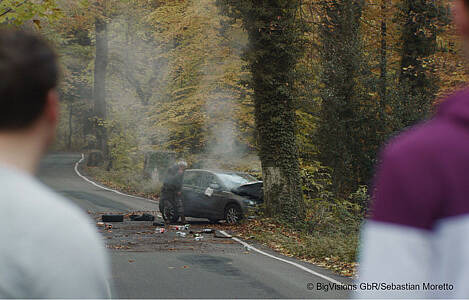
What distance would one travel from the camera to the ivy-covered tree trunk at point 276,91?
18.1m

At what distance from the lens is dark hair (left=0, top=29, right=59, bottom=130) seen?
66.1 inches

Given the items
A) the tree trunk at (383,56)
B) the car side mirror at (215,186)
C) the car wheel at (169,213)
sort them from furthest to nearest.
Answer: the tree trunk at (383,56) < the car side mirror at (215,186) < the car wheel at (169,213)

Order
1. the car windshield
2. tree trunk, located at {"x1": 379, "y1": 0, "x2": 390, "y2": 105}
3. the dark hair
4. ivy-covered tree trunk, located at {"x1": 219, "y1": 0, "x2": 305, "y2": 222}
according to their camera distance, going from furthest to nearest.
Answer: tree trunk, located at {"x1": 379, "y1": 0, "x2": 390, "y2": 105} → the car windshield → ivy-covered tree trunk, located at {"x1": 219, "y1": 0, "x2": 305, "y2": 222} → the dark hair

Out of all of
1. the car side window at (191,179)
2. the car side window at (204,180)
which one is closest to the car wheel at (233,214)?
the car side window at (204,180)

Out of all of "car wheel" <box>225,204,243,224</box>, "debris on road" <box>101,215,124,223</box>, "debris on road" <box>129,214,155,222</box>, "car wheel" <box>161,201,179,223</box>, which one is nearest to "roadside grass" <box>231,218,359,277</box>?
"car wheel" <box>225,204,243,224</box>

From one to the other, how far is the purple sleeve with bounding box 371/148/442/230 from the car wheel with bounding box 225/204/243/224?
1694 cm

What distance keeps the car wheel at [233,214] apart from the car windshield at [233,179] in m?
0.70

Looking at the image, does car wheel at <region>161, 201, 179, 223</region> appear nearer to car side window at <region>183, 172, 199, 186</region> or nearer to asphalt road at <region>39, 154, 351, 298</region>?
car side window at <region>183, 172, 199, 186</region>

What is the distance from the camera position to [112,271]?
1041 centimetres

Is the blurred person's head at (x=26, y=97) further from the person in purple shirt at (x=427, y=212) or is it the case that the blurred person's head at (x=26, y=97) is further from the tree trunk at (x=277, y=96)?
the tree trunk at (x=277, y=96)

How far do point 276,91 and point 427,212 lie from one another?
16954 millimetres

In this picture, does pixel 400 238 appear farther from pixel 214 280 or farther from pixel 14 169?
pixel 214 280

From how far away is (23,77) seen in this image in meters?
1.69

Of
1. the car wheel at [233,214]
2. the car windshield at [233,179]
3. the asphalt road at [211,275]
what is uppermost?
the car windshield at [233,179]
